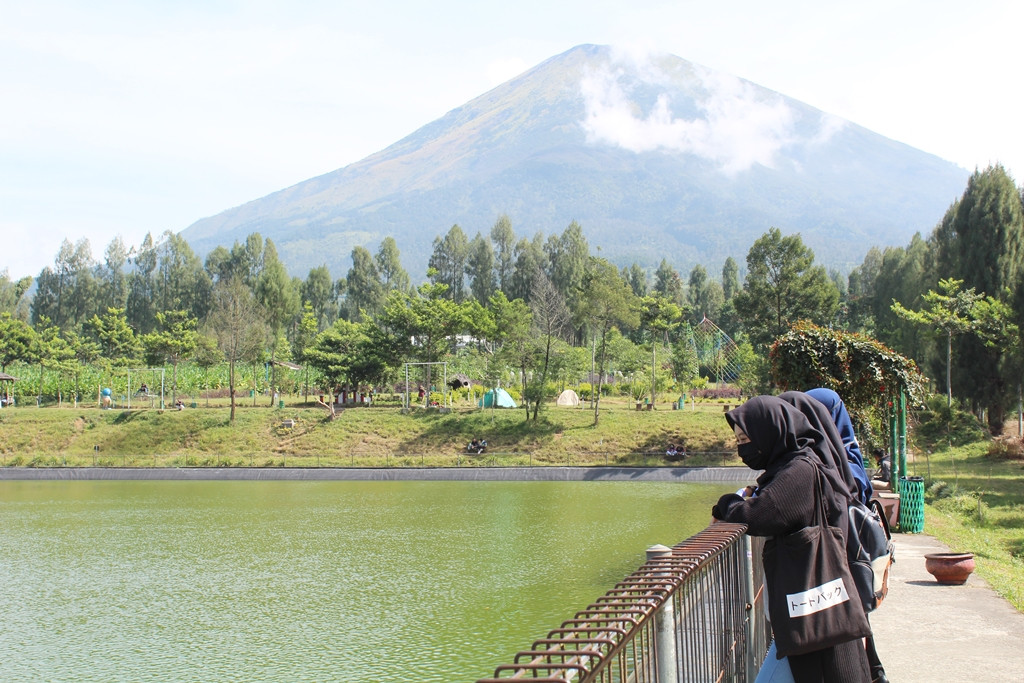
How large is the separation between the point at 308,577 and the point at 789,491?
11.7 m

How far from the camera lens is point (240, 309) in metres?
40.9

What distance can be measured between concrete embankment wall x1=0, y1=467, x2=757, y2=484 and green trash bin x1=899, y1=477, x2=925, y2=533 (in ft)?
45.5

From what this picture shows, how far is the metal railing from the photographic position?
2.36 metres

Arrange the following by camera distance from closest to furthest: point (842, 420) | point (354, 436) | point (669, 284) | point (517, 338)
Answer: point (842, 420) → point (354, 436) → point (517, 338) → point (669, 284)

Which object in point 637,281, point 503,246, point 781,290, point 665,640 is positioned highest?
point 503,246

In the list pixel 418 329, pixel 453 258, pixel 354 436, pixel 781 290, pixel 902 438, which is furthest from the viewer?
pixel 453 258

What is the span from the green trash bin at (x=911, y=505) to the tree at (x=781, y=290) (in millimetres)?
26057

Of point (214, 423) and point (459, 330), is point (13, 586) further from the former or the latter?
point (459, 330)

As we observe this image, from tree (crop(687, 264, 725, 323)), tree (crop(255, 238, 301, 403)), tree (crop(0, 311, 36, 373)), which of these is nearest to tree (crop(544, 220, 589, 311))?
tree (crop(687, 264, 725, 323))

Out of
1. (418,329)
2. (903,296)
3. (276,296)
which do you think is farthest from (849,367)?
(276,296)

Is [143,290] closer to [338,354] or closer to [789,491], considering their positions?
[338,354]

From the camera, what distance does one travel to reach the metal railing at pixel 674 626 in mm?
2357

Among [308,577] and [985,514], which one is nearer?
[308,577]

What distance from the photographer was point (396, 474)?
2892cm
